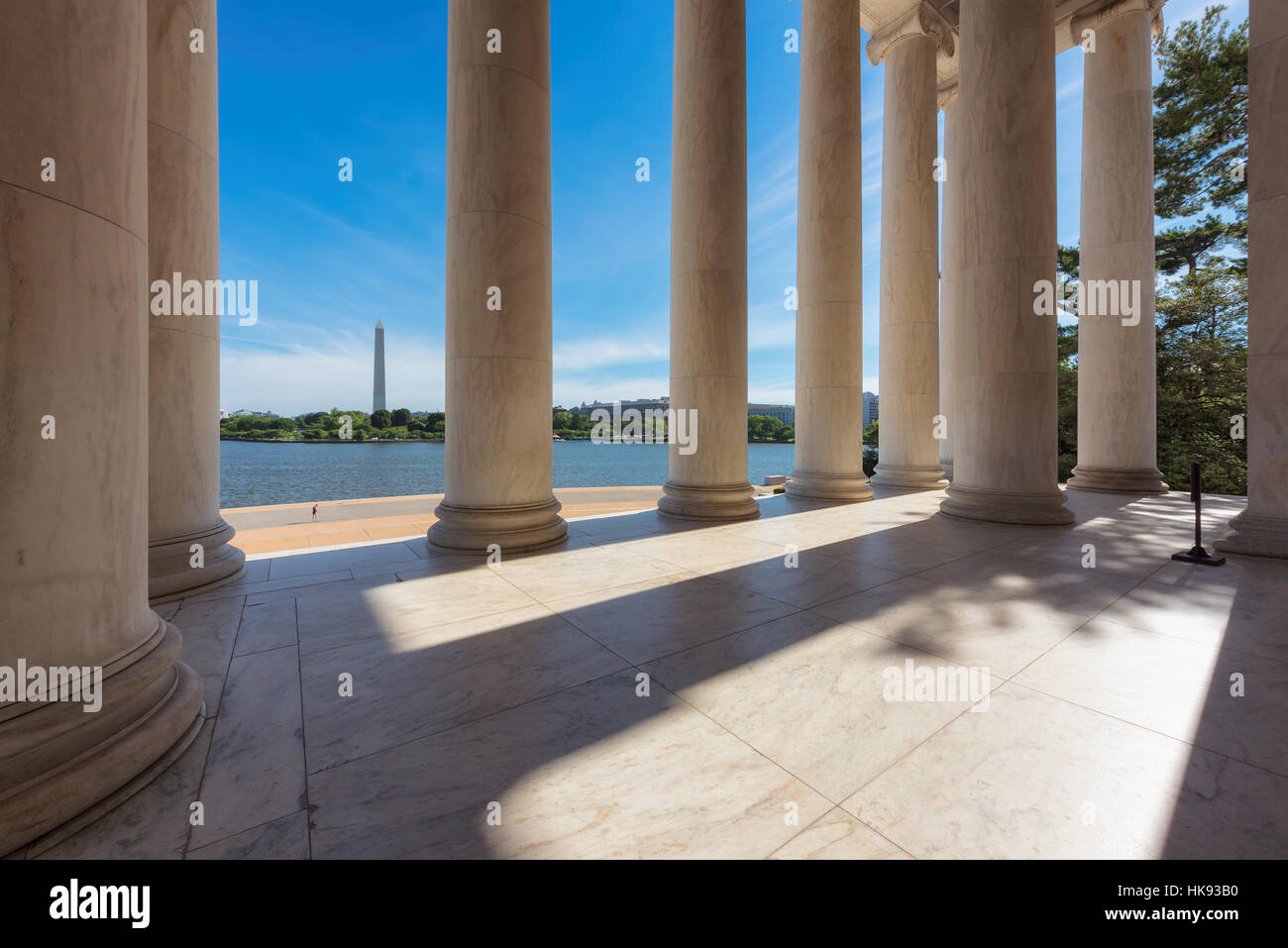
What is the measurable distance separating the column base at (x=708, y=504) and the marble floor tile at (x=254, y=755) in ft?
122

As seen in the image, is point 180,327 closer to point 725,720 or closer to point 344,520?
point 725,720

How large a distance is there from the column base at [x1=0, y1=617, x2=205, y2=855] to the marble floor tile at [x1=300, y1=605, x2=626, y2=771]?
344 centimetres

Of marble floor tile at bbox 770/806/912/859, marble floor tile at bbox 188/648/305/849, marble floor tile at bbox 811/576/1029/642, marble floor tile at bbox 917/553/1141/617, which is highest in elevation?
marble floor tile at bbox 917/553/1141/617

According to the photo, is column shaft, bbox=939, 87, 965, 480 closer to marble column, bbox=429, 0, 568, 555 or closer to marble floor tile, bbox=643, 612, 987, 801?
marble column, bbox=429, 0, 568, 555

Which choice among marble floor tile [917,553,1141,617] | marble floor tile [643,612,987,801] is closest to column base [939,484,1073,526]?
A: marble floor tile [917,553,1141,617]

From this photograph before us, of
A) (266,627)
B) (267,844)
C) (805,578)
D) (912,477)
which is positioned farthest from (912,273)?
(267,844)

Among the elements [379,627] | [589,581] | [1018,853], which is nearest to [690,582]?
[589,581]

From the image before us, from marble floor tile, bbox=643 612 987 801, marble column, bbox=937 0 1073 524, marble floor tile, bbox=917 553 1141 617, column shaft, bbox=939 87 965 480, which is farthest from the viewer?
column shaft, bbox=939 87 965 480

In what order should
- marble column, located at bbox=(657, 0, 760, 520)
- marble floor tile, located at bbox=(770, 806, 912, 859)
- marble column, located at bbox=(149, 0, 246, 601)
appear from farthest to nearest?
marble column, located at bbox=(657, 0, 760, 520), marble column, located at bbox=(149, 0, 246, 601), marble floor tile, located at bbox=(770, 806, 912, 859)

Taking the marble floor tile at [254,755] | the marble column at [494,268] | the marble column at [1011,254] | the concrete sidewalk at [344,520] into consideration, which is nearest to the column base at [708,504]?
the marble column at [494,268]

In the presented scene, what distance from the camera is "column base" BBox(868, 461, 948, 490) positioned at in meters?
76.4

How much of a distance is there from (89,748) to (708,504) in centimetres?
4450

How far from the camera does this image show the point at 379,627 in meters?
24.2

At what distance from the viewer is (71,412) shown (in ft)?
41.6
